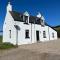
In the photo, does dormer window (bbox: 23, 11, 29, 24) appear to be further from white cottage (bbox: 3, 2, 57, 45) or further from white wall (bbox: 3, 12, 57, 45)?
white wall (bbox: 3, 12, 57, 45)

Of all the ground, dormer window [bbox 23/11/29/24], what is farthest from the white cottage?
the ground

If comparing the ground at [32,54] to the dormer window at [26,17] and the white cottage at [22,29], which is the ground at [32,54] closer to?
the white cottage at [22,29]

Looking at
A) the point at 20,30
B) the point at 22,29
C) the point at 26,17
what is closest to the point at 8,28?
the point at 20,30

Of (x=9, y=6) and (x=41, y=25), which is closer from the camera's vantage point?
(x=9, y=6)

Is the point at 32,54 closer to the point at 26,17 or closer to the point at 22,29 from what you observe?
the point at 22,29

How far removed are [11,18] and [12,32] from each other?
2.53 meters

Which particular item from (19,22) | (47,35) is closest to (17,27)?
(19,22)

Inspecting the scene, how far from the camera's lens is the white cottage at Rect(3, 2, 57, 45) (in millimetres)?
25516

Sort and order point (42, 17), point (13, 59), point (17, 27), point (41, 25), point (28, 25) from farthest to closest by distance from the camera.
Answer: point (42, 17), point (41, 25), point (28, 25), point (17, 27), point (13, 59)

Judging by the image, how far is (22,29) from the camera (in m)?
26.1

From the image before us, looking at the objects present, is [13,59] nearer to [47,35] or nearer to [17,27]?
[17,27]

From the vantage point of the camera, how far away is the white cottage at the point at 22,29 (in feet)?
83.7

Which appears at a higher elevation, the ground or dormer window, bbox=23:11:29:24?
dormer window, bbox=23:11:29:24

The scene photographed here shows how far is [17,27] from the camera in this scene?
84.1ft
